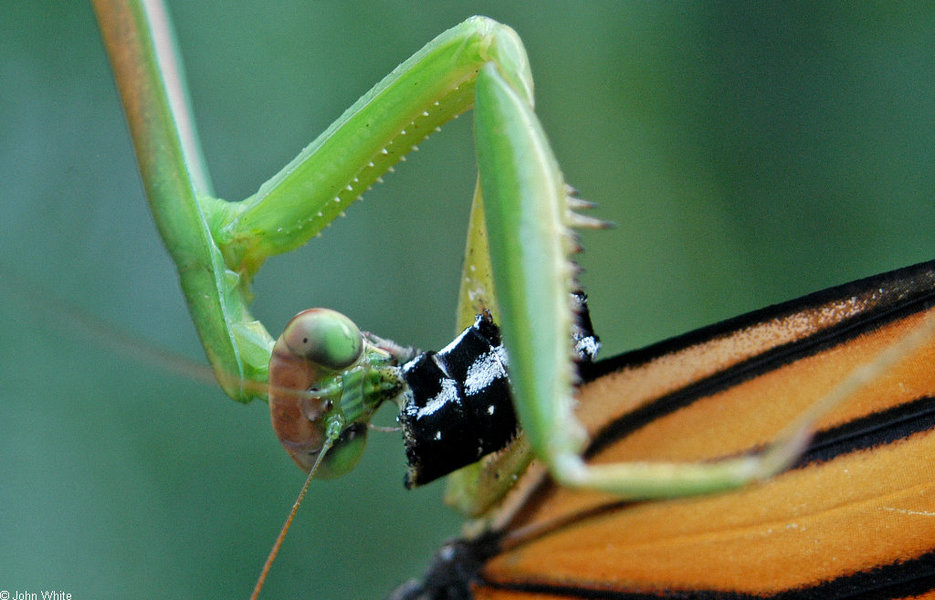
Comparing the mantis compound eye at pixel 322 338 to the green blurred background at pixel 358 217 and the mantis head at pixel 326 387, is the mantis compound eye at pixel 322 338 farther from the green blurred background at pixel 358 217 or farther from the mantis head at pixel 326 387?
the green blurred background at pixel 358 217

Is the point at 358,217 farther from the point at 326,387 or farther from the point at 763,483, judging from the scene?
the point at 763,483

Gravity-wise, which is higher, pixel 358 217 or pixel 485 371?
pixel 358 217

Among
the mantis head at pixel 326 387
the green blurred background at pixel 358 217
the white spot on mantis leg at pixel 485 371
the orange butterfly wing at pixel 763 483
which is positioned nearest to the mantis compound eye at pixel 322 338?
the mantis head at pixel 326 387

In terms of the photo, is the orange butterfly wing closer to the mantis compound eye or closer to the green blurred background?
the mantis compound eye

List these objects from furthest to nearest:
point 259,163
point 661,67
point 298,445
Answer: point 661,67 < point 259,163 < point 298,445

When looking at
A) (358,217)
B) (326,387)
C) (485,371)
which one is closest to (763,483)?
(485,371)

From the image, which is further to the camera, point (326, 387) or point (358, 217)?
point (358, 217)

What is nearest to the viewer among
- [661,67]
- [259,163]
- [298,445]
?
[298,445]

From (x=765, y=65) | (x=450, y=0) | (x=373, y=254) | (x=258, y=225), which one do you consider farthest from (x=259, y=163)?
(x=765, y=65)

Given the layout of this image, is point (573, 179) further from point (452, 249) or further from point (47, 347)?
point (47, 347)
